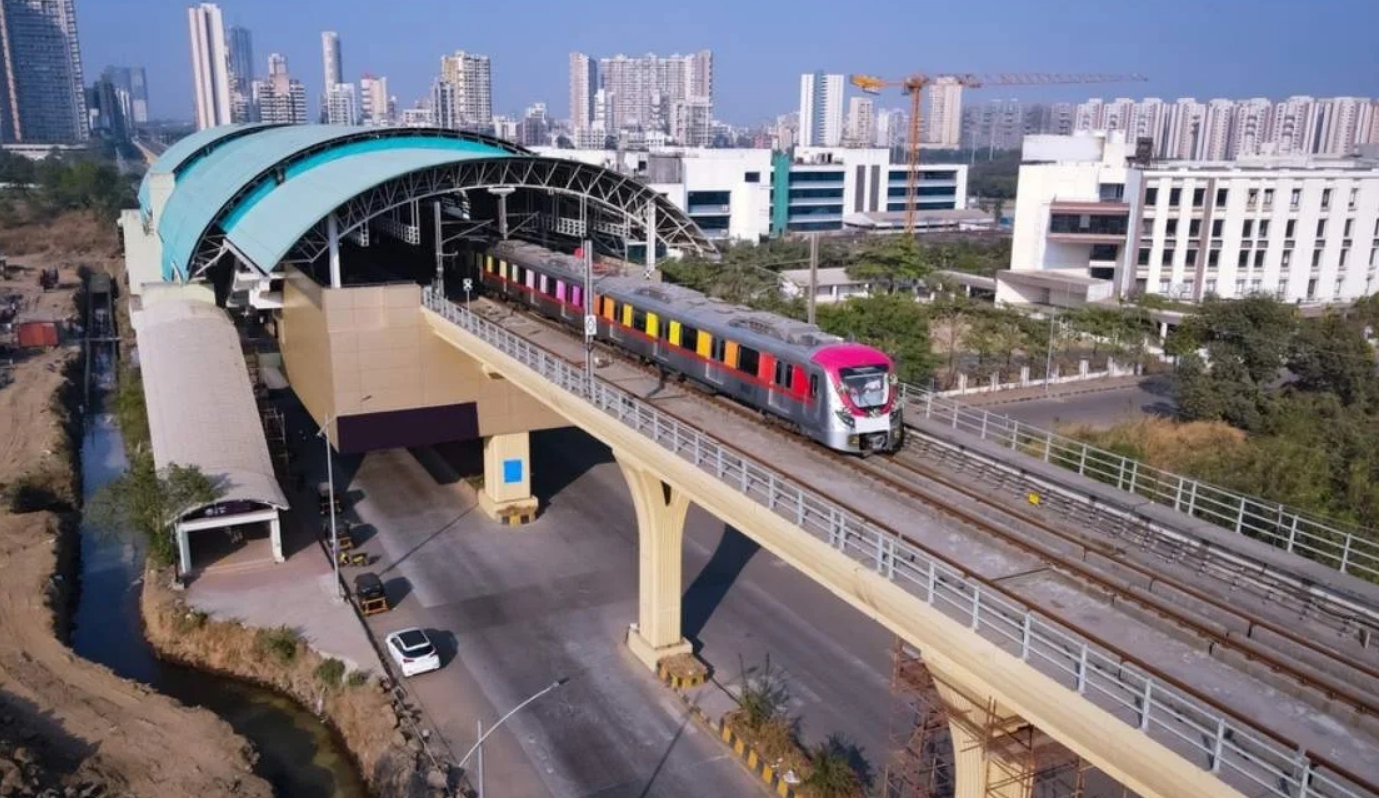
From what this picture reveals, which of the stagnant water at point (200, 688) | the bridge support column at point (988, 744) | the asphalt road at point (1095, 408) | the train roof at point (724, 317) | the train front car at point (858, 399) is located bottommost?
the stagnant water at point (200, 688)

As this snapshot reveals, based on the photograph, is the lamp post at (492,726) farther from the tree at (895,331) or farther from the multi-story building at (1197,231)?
the multi-story building at (1197,231)

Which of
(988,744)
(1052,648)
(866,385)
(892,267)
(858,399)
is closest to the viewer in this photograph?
(1052,648)

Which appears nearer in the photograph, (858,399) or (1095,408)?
(858,399)

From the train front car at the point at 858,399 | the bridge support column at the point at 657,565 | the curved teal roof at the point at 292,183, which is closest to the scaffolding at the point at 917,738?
the train front car at the point at 858,399

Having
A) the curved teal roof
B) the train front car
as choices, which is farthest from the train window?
the curved teal roof

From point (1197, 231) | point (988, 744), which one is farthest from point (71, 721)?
point (1197, 231)

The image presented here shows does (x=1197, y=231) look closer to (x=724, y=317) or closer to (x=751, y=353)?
(x=724, y=317)
